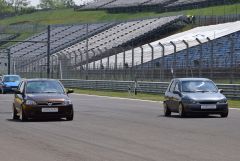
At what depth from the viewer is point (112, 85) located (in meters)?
55.8

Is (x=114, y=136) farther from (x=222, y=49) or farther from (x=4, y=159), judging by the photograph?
(x=222, y=49)

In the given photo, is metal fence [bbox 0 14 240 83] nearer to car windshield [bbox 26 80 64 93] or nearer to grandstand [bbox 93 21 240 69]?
grandstand [bbox 93 21 240 69]

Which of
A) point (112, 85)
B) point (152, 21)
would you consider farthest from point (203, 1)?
point (112, 85)

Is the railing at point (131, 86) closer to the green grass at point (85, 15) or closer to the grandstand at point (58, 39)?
the grandstand at point (58, 39)

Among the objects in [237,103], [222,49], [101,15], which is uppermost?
[101,15]

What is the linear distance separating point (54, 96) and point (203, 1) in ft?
257

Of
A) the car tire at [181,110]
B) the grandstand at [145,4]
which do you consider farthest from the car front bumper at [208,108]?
the grandstand at [145,4]

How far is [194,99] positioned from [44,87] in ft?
16.3

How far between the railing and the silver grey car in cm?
1164

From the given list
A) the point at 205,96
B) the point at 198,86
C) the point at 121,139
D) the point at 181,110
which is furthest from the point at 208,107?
the point at 121,139

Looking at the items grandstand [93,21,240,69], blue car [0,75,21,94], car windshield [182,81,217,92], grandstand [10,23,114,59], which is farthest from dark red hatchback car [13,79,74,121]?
grandstand [10,23,114,59]

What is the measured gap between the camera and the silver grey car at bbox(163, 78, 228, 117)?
24.8m

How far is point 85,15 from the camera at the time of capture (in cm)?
12075

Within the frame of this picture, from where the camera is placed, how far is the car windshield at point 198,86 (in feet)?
85.3
